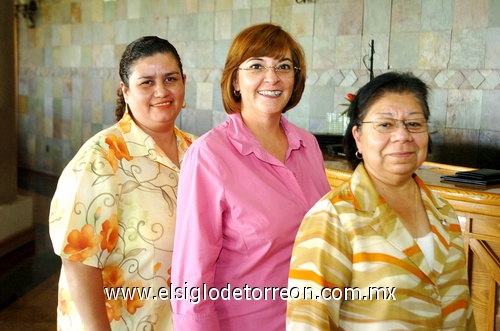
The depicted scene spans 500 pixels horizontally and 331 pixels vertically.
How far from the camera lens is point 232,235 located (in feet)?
5.83

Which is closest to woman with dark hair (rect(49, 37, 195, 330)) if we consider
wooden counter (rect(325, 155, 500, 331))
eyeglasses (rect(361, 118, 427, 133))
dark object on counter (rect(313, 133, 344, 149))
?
eyeglasses (rect(361, 118, 427, 133))

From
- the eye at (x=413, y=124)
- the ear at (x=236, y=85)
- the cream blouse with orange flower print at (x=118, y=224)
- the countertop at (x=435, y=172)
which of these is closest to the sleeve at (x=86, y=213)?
the cream blouse with orange flower print at (x=118, y=224)

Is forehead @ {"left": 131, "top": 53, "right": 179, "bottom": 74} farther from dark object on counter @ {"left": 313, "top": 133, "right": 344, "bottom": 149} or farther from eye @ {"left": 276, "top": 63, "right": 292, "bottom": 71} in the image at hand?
dark object on counter @ {"left": 313, "top": 133, "right": 344, "bottom": 149}

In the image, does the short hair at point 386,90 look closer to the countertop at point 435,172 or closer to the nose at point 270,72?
the nose at point 270,72

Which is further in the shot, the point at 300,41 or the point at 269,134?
the point at 300,41

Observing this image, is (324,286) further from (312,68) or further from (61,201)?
(312,68)

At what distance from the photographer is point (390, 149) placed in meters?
1.62

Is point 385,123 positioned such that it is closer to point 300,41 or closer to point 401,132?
point 401,132

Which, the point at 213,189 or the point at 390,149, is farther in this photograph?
the point at 213,189

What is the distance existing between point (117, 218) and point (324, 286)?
2.68 feet

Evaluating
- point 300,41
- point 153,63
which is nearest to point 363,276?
point 153,63

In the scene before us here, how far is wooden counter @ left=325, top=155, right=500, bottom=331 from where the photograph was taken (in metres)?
2.68

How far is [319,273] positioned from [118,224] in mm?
800

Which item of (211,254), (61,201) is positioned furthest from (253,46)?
(61,201)
